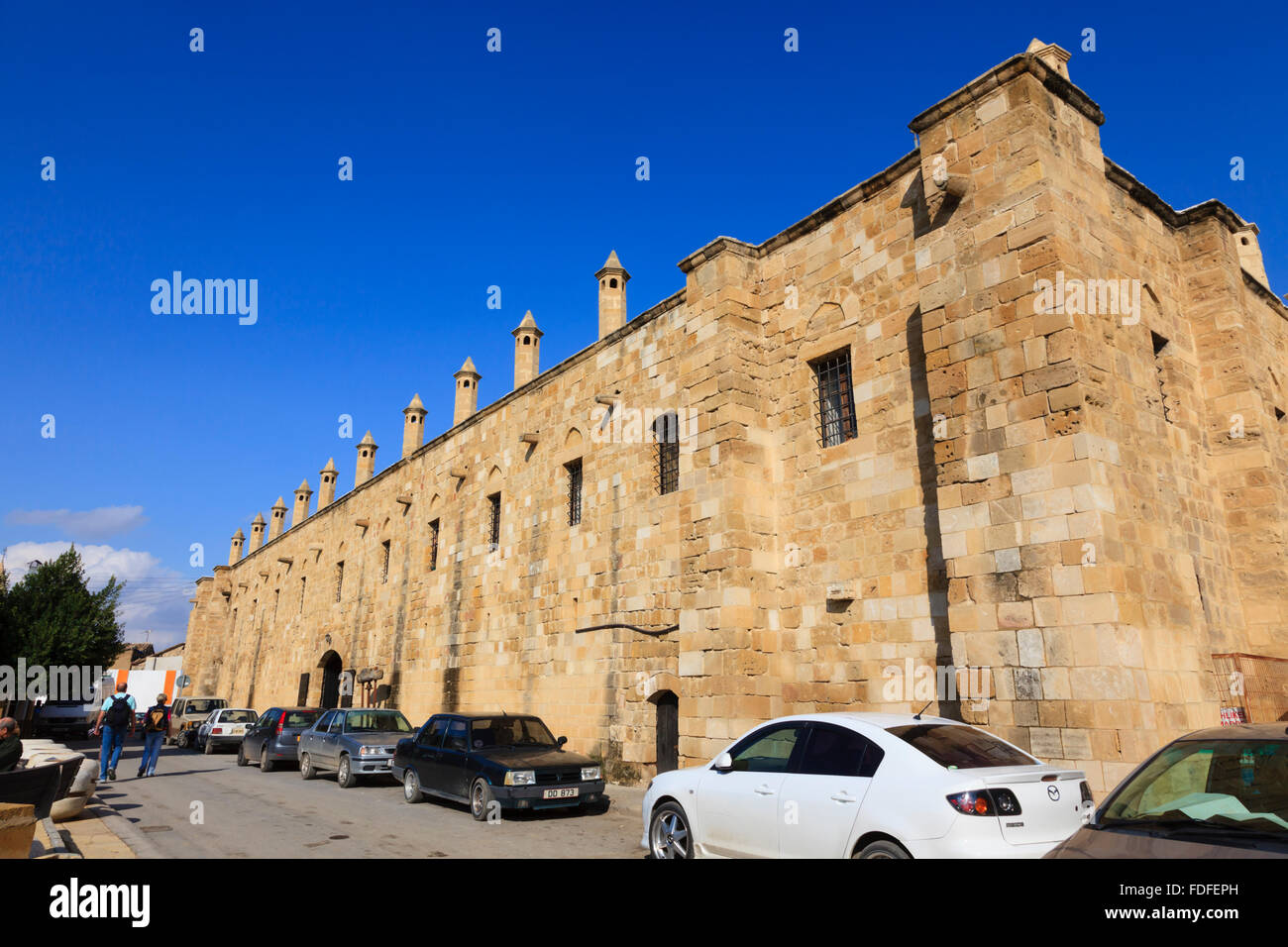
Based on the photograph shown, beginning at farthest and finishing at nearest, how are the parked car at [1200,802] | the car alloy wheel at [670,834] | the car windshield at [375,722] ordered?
1. the car windshield at [375,722]
2. the car alloy wheel at [670,834]
3. the parked car at [1200,802]

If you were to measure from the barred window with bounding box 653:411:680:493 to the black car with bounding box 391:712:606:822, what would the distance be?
4.85m

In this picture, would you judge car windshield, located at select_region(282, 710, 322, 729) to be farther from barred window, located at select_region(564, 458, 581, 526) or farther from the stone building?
barred window, located at select_region(564, 458, 581, 526)

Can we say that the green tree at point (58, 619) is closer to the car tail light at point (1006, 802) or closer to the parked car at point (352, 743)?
the parked car at point (352, 743)

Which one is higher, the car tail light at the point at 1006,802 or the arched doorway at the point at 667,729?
the car tail light at the point at 1006,802

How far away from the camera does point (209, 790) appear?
13.9 m

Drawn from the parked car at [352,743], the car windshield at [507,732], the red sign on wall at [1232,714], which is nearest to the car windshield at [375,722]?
the parked car at [352,743]

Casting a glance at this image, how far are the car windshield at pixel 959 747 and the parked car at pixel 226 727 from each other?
906 inches

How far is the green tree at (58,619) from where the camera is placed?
25578 millimetres

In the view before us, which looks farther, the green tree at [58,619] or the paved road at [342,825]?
the green tree at [58,619]

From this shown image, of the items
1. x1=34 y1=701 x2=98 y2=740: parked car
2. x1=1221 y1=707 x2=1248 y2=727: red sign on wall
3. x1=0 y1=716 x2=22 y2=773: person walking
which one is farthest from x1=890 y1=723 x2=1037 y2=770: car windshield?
x1=34 y1=701 x2=98 y2=740: parked car

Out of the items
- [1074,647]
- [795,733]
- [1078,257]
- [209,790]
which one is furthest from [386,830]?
[1078,257]

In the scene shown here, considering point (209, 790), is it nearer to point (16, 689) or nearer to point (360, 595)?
point (360, 595)

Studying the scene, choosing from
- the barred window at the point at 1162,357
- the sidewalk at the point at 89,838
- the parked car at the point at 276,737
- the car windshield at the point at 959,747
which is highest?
the barred window at the point at 1162,357

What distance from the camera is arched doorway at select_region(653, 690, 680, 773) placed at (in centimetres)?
1281
